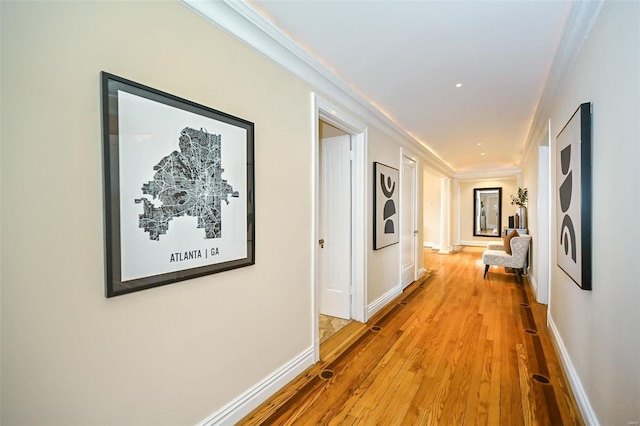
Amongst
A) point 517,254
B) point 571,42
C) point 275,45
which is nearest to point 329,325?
point 275,45

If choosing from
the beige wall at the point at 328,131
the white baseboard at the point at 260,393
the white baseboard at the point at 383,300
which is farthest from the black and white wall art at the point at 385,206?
the white baseboard at the point at 260,393

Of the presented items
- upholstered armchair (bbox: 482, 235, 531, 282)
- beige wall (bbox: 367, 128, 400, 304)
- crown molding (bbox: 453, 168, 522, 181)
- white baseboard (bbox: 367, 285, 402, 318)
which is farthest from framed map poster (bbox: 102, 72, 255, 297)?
crown molding (bbox: 453, 168, 522, 181)

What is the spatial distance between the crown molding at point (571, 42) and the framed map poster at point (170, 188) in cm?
200

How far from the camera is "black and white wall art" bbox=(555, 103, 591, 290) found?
173cm

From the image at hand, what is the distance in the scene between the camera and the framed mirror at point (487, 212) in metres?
9.16

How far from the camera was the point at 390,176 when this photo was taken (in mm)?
3980

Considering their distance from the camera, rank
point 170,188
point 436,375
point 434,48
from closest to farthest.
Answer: point 170,188 → point 434,48 → point 436,375

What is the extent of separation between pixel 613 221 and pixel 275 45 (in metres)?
2.15

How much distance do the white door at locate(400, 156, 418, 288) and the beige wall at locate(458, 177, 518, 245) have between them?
5.24 meters

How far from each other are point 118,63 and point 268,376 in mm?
1974

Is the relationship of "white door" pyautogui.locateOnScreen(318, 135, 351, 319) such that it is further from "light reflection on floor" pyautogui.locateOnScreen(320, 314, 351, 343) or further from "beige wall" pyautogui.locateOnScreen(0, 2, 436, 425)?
"beige wall" pyautogui.locateOnScreen(0, 2, 436, 425)

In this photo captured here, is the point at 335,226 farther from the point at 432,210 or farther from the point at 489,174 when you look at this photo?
the point at 432,210

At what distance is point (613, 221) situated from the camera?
55.0 inches

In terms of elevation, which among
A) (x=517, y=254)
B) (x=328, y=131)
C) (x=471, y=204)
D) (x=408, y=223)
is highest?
(x=328, y=131)
